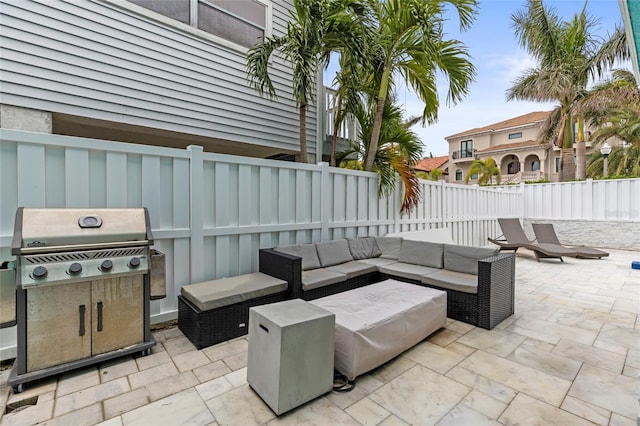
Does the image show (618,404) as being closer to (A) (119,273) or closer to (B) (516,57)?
(A) (119,273)

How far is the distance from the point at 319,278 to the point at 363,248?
1501mm

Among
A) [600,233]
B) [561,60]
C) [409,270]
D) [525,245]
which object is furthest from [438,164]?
[409,270]

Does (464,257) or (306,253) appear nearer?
(464,257)

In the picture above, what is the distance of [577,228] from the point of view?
10.1 metres

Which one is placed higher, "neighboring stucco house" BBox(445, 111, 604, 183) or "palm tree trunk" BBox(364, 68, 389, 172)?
"neighboring stucco house" BBox(445, 111, 604, 183)

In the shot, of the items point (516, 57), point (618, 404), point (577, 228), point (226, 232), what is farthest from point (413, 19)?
point (516, 57)

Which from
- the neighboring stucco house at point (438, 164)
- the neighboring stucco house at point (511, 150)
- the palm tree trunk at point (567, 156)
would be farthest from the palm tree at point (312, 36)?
the neighboring stucco house at point (438, 164)

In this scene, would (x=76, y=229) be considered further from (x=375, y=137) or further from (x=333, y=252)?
(x=375, y=137)

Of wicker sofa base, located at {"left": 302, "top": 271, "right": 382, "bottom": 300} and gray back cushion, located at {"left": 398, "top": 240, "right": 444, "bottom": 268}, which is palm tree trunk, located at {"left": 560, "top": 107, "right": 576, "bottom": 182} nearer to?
gray back cushion, located at {"left": 398, "top": 240, "right": 444, "bottom": 268}

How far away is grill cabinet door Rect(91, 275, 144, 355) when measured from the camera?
242 centimetres

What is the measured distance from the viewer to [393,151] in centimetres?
577

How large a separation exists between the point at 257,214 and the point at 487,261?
9.37ft

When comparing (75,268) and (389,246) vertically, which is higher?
(75,268)

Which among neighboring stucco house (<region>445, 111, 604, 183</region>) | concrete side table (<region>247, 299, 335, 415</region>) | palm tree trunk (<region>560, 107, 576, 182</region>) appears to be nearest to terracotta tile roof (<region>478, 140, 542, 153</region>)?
neighboring stucco house (<region>445, 111, 604, 183</region>)
